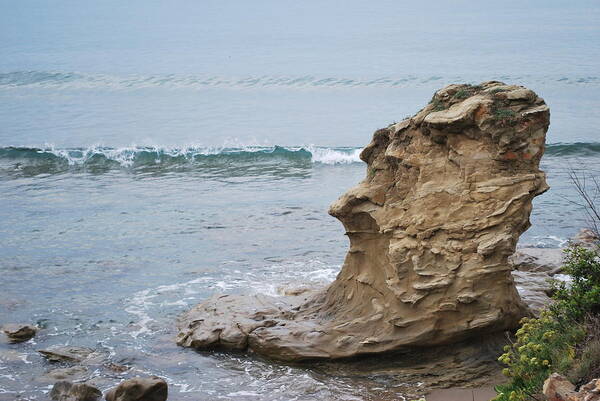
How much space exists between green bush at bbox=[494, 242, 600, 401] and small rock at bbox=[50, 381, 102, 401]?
6.04m

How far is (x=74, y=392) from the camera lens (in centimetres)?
1227

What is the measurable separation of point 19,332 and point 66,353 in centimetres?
143

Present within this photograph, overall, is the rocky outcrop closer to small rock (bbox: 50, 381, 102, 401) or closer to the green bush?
the green bush

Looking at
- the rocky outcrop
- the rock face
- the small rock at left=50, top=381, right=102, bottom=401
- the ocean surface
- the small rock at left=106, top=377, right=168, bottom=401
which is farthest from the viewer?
the ocean surface

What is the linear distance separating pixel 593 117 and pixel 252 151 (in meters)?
16.7

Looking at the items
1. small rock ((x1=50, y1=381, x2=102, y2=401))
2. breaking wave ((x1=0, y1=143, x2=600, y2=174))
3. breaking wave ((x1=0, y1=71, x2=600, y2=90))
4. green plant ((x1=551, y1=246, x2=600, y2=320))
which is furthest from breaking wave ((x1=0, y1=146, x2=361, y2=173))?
green plant ((x1=551, y1=246, x2=600, y2=320))

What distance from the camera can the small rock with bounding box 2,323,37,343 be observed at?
14969 millimetres

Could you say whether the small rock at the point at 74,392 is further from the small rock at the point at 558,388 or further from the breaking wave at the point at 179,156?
the breaking wave at the point at 179,156

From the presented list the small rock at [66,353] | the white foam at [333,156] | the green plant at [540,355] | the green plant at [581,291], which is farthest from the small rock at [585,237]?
the white foam at [333,156]

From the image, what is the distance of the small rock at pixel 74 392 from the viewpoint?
1220 cm

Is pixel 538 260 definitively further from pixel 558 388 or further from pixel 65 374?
pixel 65 374

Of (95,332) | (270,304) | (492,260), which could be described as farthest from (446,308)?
(95,332)

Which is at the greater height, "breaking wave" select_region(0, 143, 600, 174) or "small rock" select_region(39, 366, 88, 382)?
"breaking wave" select_region(0, 143, 600, 174)

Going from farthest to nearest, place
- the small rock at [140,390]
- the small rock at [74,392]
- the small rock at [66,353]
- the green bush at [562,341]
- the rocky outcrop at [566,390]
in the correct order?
the small rock at [66,353]
the small rock at [74,392]
the small rock at [140,390]
the green bush at [562,341]
the rocky outcrop at [566,390]
